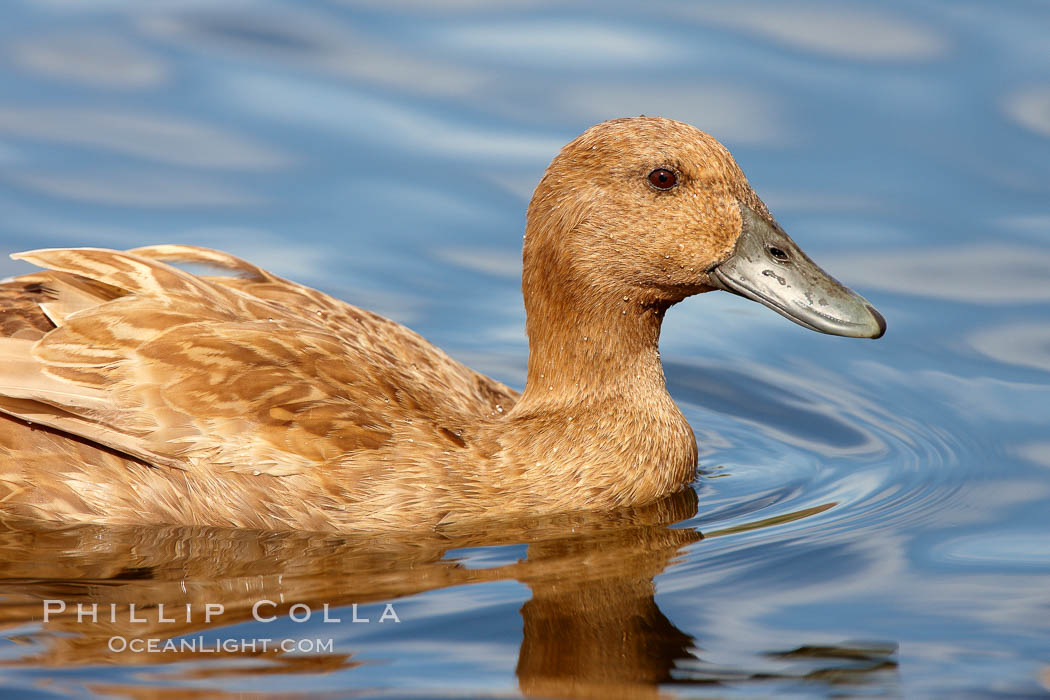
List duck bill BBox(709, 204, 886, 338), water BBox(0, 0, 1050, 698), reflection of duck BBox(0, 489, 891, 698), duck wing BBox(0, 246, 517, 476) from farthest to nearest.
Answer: duck bill BBox(709, 204, 886, 338)
duck wing BBox(0, 246, 517, 476)
water BBox(0, 0, 1050, 698)
reflection of duck BBox(0, 489, 891, 698)

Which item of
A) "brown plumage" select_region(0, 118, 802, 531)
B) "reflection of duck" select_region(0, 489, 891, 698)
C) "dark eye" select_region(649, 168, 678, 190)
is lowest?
"reflection of duck" select_region(0, 489, 891, 698)

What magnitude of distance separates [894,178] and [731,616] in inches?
203

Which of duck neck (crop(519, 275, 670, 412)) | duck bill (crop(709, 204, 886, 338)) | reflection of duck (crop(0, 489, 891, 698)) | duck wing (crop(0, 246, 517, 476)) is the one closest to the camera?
reflection of duck (crop(0, 489, 891, 698))

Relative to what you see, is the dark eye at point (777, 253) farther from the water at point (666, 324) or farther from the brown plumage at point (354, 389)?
the water at point (666, 324)

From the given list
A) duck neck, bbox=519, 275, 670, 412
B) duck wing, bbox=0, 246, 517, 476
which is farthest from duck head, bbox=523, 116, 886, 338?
duck wing, bbox=0, 246, 517, 476

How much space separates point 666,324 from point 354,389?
3222 millimetres

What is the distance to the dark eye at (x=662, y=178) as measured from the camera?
7.54 metres

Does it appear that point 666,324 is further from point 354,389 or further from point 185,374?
point 185,374

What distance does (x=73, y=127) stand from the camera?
1181cm

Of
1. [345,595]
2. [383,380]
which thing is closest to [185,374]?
[383,380]

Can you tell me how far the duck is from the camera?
23.8 feet

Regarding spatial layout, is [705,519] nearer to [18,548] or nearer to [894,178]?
[18,548]

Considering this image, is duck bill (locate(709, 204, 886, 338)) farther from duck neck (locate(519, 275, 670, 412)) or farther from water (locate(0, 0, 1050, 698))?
water (locate(0, 0, 1050, 698))

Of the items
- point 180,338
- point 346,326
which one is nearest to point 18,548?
point 180,338
